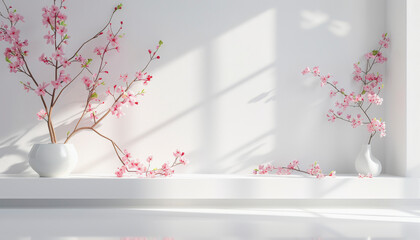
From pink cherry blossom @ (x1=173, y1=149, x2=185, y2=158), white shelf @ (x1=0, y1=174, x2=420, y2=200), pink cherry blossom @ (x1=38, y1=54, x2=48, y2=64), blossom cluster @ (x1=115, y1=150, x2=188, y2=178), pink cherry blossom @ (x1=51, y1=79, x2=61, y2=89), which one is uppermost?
pink cherry blossom @ (x1=38, y1=54, x2=48, y2=64)

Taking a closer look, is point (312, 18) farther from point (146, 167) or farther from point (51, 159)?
point (51, 159)

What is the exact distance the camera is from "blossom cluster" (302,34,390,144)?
3.57 meters

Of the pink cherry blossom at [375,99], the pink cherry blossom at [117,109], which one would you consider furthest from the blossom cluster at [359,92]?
the pink cherry blossom at [117,109]

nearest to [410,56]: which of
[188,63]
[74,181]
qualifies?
[188,63]

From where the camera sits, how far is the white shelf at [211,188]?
3.14 meters

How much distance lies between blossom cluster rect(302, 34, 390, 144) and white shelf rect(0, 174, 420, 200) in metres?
0.43

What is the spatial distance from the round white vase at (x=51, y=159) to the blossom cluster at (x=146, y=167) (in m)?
0.34

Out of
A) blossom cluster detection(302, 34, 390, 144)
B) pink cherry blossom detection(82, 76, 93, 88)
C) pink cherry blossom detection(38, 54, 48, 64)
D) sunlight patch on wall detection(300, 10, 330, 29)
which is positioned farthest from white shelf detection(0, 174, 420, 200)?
sunlight patch on wall detection(300, 10, 330, 29)

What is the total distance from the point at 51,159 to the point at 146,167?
669mm

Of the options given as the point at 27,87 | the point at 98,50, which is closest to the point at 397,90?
the point at 98,50

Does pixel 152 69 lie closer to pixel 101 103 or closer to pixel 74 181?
pixel 101 103

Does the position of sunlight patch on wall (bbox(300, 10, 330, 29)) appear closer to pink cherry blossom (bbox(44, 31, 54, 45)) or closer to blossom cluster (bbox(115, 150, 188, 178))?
blossom cluster (bbox(115, 150, 188, 178))

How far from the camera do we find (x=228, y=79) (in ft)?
11.9

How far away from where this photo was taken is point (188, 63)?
3.61 meters
